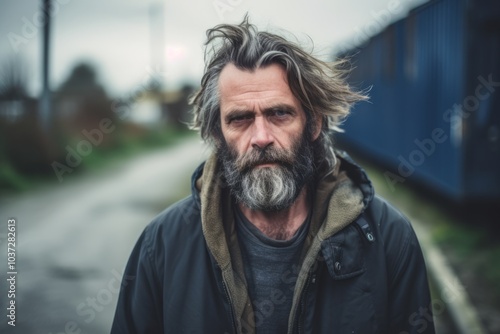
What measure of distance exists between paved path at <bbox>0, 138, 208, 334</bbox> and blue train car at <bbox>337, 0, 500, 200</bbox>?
3.86m

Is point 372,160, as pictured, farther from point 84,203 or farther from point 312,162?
point 312,162

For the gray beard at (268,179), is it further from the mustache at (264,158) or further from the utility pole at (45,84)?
the utility pole at (45,84)

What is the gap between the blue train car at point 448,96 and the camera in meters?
7.04

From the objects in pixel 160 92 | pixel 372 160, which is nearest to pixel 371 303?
pixel 372 160

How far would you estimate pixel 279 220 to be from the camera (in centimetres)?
247

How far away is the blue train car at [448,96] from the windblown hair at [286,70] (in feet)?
16.5

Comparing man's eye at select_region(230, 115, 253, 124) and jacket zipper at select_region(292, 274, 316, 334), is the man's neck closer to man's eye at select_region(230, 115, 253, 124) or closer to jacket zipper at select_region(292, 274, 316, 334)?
jacket zipper at select_region(292, 274, 316, 334)

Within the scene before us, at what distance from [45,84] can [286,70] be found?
42.2 ft

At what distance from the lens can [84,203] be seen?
37.6 feet

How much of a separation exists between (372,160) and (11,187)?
10715 millimetres

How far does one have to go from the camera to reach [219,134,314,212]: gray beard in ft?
7.90

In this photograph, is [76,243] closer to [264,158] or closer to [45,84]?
[264,158]

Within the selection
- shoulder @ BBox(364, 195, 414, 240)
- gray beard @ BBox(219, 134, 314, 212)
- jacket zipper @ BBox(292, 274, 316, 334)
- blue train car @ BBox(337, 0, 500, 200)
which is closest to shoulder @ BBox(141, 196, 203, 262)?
gray beard @ BBox(219, 134, 314, 212)

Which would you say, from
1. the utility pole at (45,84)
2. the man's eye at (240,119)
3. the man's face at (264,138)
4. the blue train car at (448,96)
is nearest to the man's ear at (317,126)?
the man's face at (264,138)
